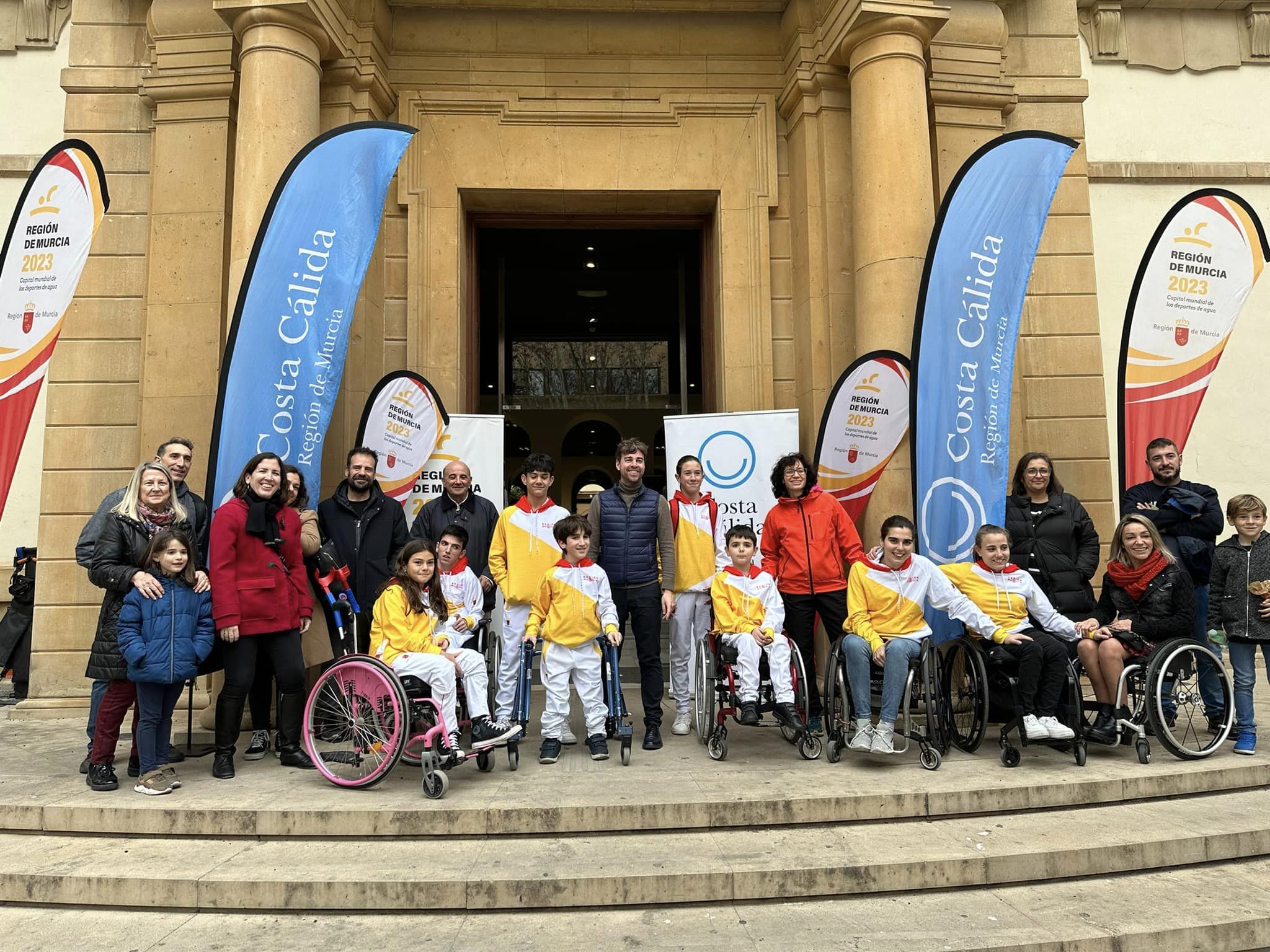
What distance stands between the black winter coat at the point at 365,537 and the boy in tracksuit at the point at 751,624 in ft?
6.89

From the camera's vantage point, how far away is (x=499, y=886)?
3496 mm

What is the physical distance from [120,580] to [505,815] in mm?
2335

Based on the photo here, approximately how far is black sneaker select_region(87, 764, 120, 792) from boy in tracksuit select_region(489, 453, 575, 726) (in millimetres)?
2007

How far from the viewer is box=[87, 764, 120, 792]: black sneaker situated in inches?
179

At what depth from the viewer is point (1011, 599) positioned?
16.8ft

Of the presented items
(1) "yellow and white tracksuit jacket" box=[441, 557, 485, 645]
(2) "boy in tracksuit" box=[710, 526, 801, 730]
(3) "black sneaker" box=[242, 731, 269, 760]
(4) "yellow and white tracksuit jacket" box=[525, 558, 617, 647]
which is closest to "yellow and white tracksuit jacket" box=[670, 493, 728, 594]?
(2) "boy in tracksuit" box=[710, 526, 801, 730]

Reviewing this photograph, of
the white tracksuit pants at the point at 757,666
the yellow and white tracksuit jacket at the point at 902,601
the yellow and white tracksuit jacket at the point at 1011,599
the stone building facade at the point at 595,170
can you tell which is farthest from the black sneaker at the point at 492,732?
the stone building facade at the point at 595,170

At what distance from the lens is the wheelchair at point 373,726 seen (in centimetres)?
434

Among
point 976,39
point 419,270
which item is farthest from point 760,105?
point 419,270

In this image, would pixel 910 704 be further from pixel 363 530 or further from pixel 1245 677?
pixel 363 530

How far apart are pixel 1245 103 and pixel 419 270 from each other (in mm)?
8306

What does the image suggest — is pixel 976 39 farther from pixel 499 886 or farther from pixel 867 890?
pixel 499 886

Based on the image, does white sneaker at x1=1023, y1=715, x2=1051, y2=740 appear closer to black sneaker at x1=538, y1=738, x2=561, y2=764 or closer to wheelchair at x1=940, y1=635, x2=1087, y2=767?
wheelchair at x1=940, y1=635, x2=1087, y2=767

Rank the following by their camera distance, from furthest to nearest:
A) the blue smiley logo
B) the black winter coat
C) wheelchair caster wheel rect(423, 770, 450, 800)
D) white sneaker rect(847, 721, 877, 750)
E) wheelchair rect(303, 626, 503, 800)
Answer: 1. the blue smiley logo
2. the black winter coat
3. white sneaker rect(847, 721, 877, 750)
4. wheelchair rect(303, 626, 503, 800)
5. wheelchair caster wheel rect(423, 770, 450, 800)
